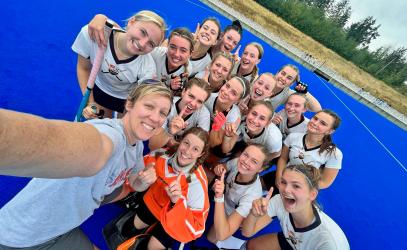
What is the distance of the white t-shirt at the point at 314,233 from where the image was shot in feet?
6.03

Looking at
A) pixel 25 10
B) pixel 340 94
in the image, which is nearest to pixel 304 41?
pixel 340 94

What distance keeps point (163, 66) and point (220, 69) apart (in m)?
0.67

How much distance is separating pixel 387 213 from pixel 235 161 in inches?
137

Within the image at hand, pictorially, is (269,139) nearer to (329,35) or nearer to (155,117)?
(155,117)

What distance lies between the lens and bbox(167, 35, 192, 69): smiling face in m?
2.59

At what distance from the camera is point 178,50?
2637mm

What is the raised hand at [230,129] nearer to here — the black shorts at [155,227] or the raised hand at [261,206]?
the raised hand at [261,206]

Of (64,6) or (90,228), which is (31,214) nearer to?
(90,228)

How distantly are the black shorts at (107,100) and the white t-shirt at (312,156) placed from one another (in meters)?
1.97

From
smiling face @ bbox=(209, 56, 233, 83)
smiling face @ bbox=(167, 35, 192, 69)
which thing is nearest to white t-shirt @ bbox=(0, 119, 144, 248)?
Result: smiling face @ bbox=(167, 35, 192, 69)

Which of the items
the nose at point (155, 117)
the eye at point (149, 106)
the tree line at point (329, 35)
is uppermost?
the eye at point (149, 106)

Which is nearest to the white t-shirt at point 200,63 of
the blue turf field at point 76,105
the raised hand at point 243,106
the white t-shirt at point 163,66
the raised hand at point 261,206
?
the white t-shirt at point 163,66

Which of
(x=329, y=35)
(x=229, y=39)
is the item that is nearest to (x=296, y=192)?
(x=229, y=39)

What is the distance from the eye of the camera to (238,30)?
388 centimetres
